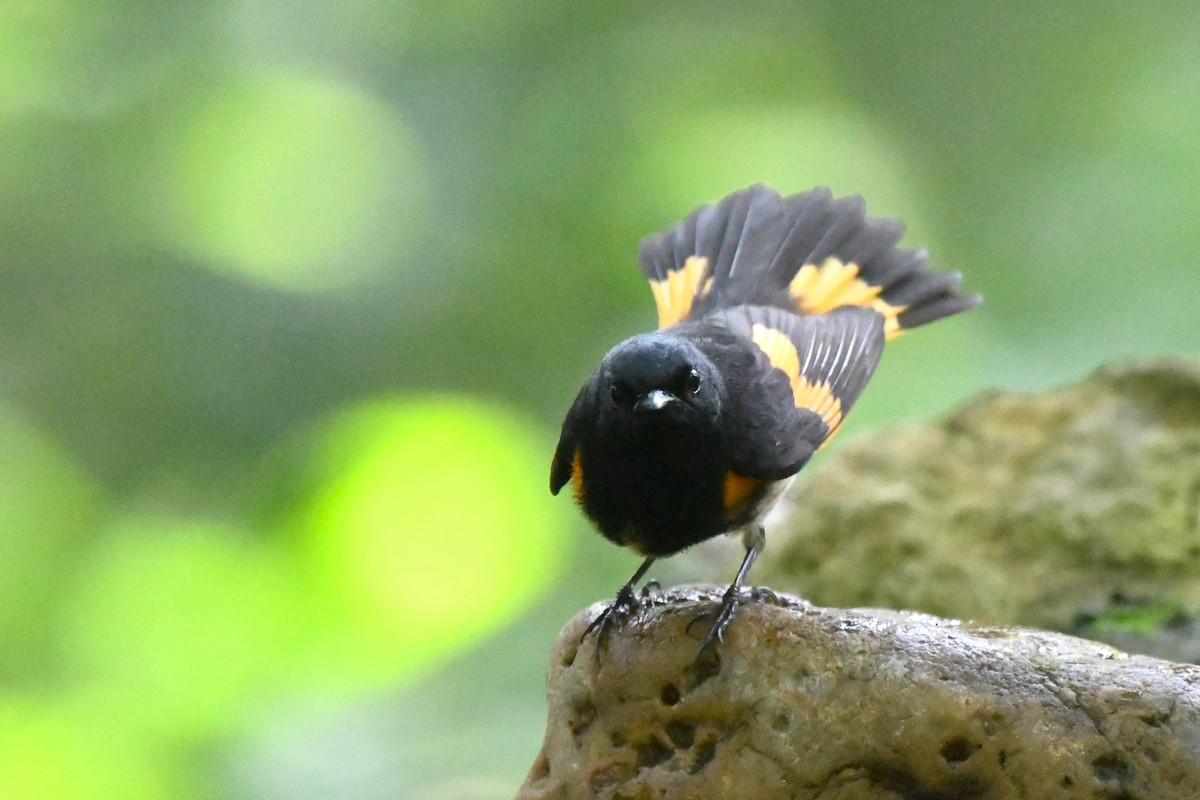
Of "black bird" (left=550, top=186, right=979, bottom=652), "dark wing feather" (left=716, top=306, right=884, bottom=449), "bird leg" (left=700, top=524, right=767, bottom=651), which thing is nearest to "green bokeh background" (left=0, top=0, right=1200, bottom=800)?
"black bird" (left=550, top=186, right=979, bottom=652)

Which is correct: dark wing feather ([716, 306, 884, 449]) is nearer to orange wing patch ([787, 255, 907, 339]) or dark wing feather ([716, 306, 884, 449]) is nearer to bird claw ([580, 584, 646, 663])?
orange wing patch ([787, 255, 907, 339])

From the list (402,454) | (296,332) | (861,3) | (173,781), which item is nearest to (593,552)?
(402,454)

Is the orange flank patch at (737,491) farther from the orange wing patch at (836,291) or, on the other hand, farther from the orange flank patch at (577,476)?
the orange wing patch at (836,291)

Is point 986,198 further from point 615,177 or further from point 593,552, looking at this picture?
point 593,552

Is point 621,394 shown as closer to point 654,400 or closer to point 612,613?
point 654,400

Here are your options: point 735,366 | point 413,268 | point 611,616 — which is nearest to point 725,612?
point 611,616
